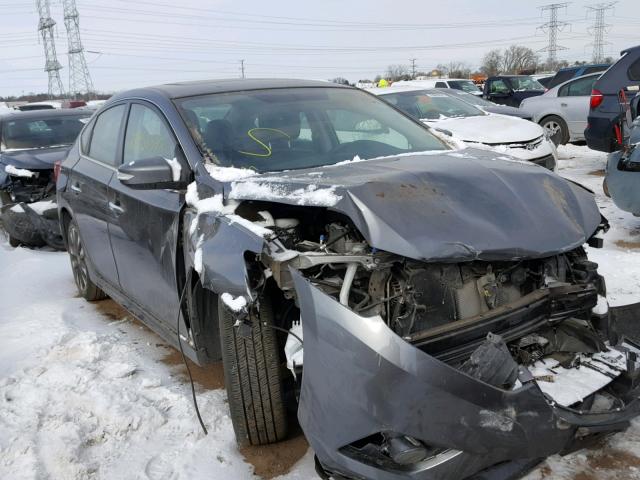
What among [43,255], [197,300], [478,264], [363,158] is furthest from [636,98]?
[43,255]

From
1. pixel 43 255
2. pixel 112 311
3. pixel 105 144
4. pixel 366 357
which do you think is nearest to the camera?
pixel 366 357

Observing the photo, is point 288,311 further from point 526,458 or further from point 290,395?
point 526,458

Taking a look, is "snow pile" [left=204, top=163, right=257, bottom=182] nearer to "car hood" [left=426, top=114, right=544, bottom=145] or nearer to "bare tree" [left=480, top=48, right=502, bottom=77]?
"car hood" [left=426, top=114, right=544, bottom=145]

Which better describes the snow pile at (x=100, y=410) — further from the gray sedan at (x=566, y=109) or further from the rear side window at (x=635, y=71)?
the gray sedan at (x=566, y=109)

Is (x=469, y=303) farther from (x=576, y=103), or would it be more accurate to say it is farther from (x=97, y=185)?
(x=576, y=103)

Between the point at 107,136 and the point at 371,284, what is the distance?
2612 mm

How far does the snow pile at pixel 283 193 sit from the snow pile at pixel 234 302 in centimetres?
43

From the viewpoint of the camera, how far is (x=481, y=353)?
2.03 m

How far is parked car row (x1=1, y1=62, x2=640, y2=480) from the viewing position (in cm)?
194

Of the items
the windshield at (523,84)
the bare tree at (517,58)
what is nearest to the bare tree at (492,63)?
the bare tree at (517,58)

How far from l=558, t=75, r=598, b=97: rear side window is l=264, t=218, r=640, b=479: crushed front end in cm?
1120

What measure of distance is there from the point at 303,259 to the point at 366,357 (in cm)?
49

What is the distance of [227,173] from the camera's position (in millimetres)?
2840

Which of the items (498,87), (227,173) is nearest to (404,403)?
(227,173)
